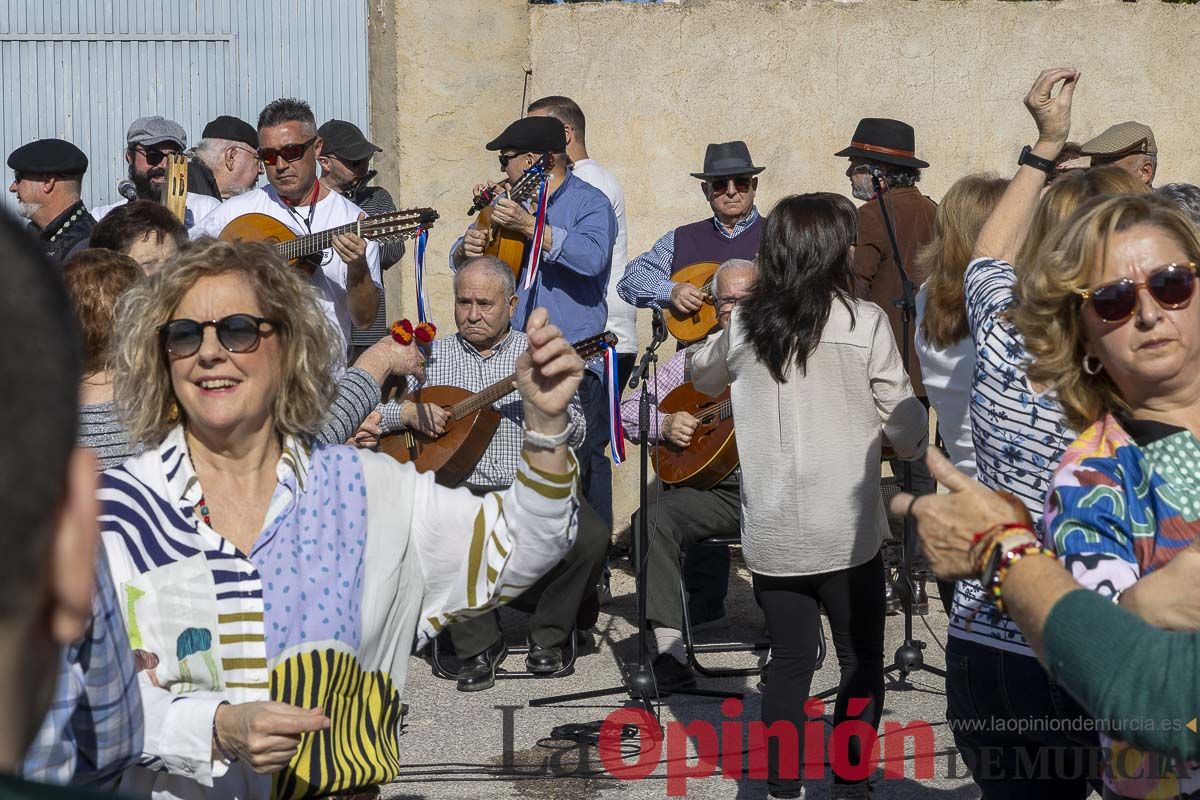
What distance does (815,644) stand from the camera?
440cm

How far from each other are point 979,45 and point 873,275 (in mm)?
2478

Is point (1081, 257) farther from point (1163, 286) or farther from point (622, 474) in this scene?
point (622, 474)

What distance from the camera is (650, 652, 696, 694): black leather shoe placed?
5.90m

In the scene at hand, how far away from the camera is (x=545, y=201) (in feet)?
20.8

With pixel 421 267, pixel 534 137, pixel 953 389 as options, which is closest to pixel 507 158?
pixel 534 137

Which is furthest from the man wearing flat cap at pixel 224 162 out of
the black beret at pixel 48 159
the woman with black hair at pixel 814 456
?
the woman with black hair at pixel 814 456

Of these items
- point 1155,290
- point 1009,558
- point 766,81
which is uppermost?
point 766,81

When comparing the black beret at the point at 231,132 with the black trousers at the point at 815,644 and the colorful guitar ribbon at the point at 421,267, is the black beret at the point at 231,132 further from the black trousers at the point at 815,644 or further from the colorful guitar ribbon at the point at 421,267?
the black trousers at the point at 815,644

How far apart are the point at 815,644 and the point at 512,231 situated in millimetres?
2845

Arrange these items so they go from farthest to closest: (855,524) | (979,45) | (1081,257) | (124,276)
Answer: (979,45)
(855,524)
(124,276)
(1081,257)

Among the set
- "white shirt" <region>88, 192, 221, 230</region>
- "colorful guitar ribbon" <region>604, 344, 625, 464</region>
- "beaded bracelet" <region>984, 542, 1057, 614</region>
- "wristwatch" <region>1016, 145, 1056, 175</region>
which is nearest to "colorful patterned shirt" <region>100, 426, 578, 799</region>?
"beaded bracelet" <region>984, 542, 1057, 614</region>

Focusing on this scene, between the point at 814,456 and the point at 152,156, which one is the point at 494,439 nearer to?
the point at 814,456

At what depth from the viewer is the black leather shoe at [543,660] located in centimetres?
613

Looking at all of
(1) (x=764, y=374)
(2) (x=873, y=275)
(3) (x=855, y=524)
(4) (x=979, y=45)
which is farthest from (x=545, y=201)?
(4) (x=979, y=45)
